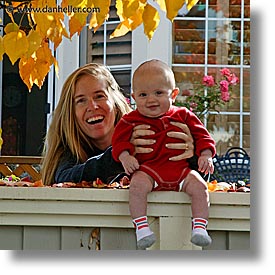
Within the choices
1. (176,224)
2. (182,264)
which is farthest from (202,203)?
(182,264)

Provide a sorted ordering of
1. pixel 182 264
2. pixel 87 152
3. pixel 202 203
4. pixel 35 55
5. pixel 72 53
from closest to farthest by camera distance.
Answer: pixel 202 203 < pixel 182 264 < pixel 35 55 < pixel 87 152 < pixel 72 53

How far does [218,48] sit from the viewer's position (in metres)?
3.86

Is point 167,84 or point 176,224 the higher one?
point 167,84

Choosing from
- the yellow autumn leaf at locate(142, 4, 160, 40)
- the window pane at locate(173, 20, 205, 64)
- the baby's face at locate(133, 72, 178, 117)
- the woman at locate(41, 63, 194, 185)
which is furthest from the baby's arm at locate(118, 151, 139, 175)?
the window pane at locate(173, 20, 205, 64)

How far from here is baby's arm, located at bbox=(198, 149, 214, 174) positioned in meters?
1.86

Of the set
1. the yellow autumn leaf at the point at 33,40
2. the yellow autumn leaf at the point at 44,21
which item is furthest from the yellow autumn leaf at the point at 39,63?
the yellow autumn leaf at the point at 33,40

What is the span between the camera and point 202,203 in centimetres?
178

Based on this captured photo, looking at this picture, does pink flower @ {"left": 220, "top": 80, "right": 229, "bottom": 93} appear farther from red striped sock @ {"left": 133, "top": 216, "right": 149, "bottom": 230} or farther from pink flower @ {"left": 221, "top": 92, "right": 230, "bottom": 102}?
red striped sock @ {"left": 133, "top": 216, "right": 149, "bottom": 230}

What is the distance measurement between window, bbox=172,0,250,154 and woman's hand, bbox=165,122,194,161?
191 cm

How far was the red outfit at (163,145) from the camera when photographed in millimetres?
1854

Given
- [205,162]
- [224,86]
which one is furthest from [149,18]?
[224,86]

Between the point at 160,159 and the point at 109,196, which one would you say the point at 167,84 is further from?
the point at 109,196

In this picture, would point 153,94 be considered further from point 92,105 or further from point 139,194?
point 92,105
